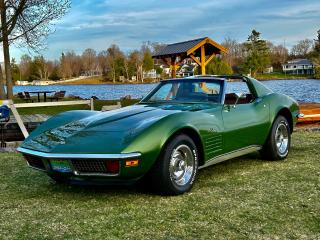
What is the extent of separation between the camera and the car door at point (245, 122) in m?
5.98

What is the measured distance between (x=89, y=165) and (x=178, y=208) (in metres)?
1.01

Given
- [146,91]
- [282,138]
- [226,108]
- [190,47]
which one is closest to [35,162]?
[226,108]

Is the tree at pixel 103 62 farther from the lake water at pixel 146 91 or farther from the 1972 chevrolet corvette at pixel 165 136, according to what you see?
the 1972 chevrolet corvette at pixel 165 136

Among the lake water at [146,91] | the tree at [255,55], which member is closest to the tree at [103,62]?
the tree at [255,55]

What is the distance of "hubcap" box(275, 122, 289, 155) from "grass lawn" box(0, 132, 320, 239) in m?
0.75

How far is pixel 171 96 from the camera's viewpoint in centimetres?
652

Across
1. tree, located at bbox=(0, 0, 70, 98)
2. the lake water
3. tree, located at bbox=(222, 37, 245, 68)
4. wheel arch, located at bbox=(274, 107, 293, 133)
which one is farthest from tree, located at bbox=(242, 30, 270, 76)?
wheel arch, located at bbox=(274, 107, 293, 133)

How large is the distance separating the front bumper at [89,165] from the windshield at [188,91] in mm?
1923

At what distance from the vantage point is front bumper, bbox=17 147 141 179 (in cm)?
463

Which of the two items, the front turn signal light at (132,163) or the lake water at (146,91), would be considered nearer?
the front turn signal light at (132,163)

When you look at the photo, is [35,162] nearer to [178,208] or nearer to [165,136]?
[165,136]

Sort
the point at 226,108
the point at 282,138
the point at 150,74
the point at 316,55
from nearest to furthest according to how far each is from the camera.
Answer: the point at 226,108 → the point at 282,138 → the point at 150,74 → the point at 316,55

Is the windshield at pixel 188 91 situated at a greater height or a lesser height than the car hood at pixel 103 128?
greater

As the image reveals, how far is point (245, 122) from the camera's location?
6.30 m
